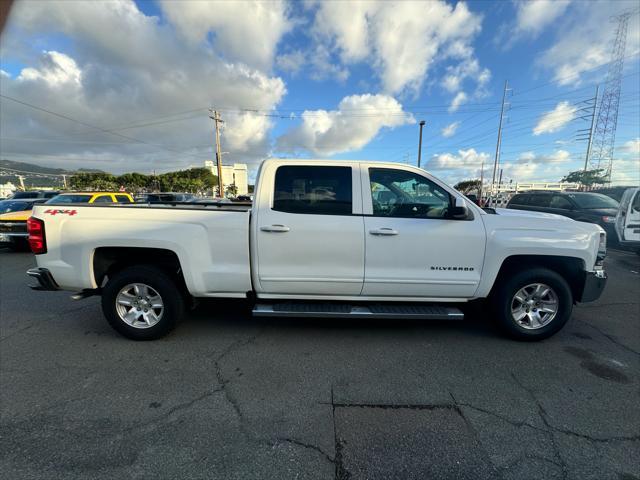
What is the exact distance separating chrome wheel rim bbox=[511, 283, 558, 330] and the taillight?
17.2ft

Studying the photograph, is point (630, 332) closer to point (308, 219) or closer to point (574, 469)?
point (574, 469)

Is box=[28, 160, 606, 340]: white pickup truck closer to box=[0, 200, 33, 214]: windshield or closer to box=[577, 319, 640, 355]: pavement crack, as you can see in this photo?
box=[577, 319, 640, 355]: pavement crack

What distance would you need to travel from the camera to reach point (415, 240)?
321 cm

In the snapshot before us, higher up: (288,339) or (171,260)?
(171,260)

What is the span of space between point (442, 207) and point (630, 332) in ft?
10.0

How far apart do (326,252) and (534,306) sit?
253 centimetres

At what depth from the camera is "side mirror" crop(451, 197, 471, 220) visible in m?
3.15

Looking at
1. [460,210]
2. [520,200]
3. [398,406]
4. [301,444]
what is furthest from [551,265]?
[520,200]

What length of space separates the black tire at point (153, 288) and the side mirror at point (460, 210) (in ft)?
10.4

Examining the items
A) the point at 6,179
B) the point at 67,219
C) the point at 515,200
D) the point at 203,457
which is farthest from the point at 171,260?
the point at 6,179

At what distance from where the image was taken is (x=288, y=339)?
135 inches

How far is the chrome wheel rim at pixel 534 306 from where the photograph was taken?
341 centimetres

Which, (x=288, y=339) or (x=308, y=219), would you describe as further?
(x=288, y=339)

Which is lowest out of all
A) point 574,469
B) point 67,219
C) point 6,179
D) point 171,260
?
point 574,469
